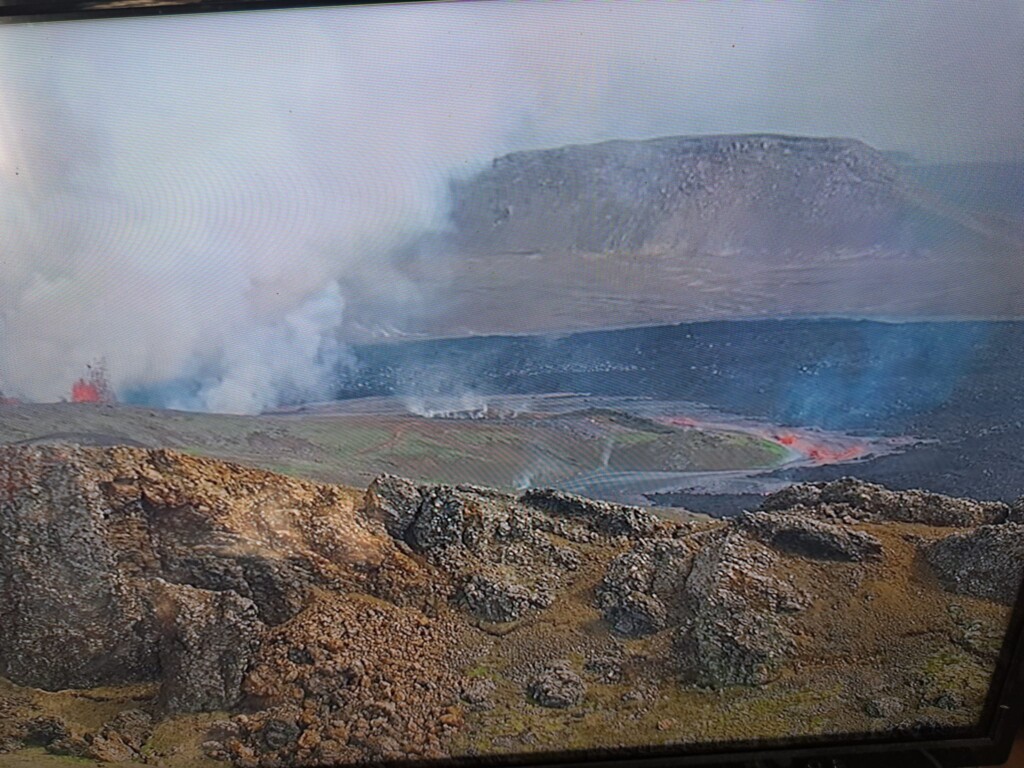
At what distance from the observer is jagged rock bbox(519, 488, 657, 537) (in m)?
1.13

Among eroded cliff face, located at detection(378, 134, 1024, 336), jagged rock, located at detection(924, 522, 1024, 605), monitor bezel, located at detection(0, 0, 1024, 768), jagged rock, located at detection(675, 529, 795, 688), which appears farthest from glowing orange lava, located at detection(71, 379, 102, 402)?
jagged rock, located at detection(924, 522, 1024, 605)

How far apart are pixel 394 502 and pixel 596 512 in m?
0.26

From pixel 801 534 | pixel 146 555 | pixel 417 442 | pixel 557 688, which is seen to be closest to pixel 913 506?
pixel 801 534

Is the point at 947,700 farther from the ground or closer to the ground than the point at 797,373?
closer to the ground

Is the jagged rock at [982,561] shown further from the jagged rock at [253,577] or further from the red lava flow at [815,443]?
the jagged rock at [253,577]

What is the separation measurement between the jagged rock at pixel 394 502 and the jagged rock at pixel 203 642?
0.20 meters

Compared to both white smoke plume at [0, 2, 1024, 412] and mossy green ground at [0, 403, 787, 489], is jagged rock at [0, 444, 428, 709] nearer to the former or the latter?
mossy green ground at [0, 403, 787, 489]

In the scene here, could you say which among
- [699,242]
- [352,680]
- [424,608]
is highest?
[699,242]

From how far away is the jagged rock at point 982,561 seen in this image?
1.17 metres

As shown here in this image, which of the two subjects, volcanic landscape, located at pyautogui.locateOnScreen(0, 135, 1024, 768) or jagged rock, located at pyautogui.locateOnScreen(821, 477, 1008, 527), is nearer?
volcanic landscape, located at pyautogui.locateOnScreen(0, 135, 1024, 768)

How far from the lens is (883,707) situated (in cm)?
124

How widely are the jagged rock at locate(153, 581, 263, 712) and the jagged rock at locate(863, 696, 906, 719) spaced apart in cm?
83

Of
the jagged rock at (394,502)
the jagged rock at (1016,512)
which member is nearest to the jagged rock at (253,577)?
the jagged rock at (394,502)

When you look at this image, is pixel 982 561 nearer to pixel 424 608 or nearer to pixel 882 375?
pixel 882 375
